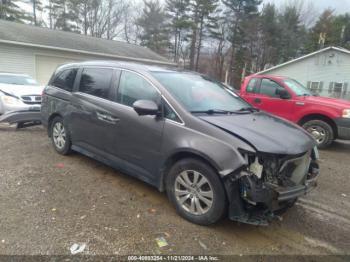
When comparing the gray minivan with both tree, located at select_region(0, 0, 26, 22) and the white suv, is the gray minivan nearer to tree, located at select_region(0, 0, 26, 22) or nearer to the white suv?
the white suv

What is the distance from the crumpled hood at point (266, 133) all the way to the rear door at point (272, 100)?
3.49 meters

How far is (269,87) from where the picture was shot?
7000mm

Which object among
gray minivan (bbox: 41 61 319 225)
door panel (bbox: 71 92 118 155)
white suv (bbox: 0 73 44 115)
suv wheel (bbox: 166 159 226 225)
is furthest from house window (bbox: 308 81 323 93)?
suv wheel (bbox: 166 159 226 225)

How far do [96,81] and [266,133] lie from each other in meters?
2.68

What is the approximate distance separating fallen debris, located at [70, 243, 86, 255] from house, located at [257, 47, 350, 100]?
2262 cm

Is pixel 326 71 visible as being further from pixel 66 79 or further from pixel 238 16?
pixel 66 79

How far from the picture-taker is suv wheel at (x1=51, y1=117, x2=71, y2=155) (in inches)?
180

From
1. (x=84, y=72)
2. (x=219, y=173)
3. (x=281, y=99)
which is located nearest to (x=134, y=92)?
(x=84, y=72)

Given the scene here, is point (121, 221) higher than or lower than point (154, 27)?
lower

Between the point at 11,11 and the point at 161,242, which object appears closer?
the point at 161,242

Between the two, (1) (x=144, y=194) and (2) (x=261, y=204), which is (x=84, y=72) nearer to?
(1) (x=144, y=194)

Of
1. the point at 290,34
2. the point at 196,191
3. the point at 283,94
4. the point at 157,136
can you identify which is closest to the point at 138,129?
Answer: the point at 157,136

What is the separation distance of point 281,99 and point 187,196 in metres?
4.83

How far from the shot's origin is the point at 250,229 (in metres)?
2.89
